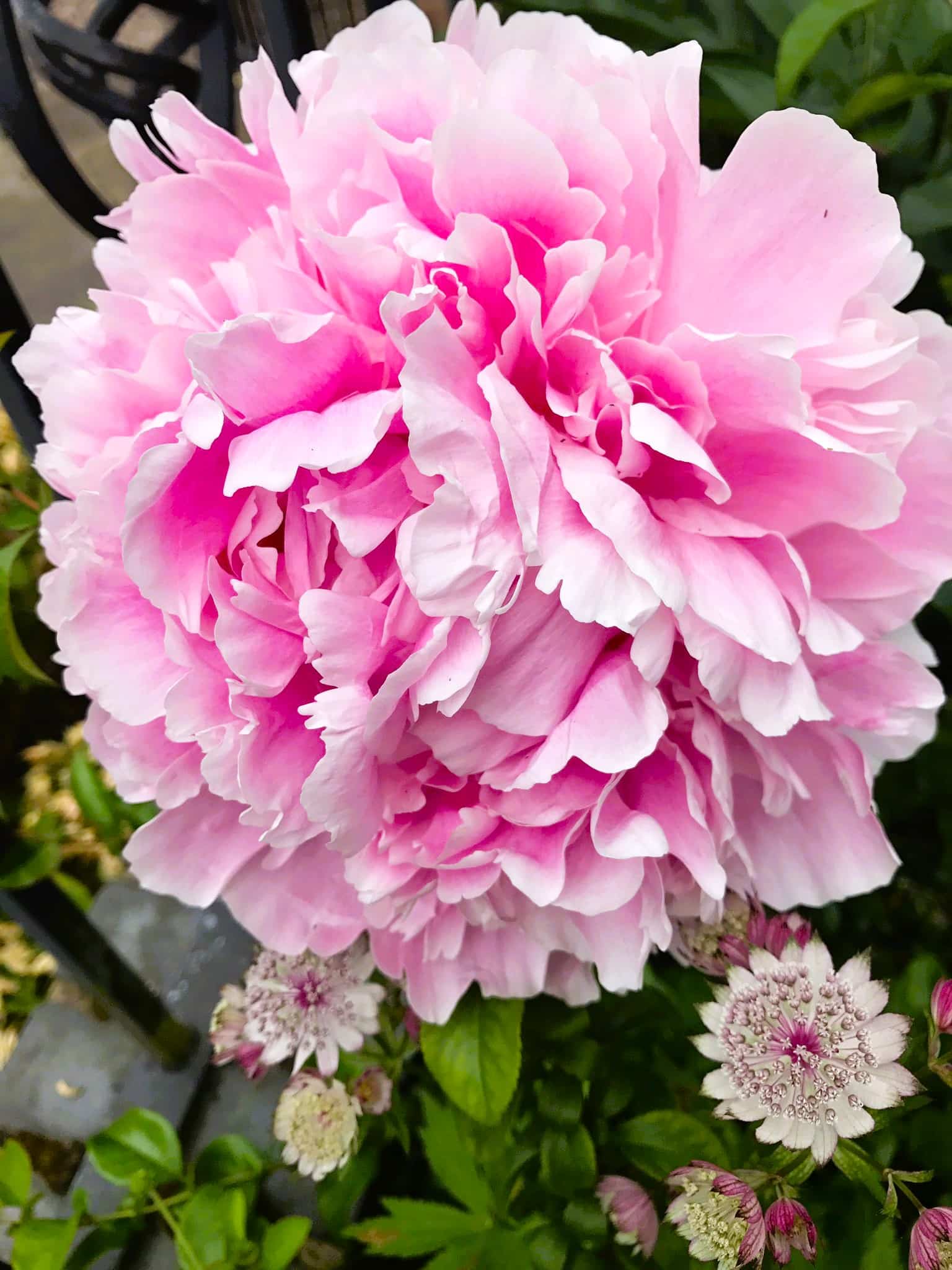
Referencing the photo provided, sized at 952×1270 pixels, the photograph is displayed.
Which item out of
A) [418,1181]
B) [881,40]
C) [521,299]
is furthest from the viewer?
[418,1181]

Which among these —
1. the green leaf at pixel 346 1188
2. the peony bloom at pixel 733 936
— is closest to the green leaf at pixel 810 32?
the peony bloom at pixel 733 936

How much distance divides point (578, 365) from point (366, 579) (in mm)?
83

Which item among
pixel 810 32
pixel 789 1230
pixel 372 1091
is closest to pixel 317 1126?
pixel 372 1091

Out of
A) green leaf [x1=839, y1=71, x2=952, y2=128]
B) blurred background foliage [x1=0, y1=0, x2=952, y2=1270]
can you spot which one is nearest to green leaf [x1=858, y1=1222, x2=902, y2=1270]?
blurred background foliage [x1=0, y1=0, x2=952, y2=1270]

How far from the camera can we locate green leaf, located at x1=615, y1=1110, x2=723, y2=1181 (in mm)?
328

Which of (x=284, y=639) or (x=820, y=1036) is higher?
(x=284, y=639)

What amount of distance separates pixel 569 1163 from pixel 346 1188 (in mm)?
157

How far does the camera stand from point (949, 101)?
1.24 ft

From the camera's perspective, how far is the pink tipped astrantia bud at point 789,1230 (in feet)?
0.73

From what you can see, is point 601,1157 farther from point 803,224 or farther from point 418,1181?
point 803,224

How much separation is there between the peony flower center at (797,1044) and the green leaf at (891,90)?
29 centimetres

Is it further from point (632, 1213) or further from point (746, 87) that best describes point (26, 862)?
point (746, 87)

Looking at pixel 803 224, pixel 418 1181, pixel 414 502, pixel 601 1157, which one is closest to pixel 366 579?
pixel 414 502

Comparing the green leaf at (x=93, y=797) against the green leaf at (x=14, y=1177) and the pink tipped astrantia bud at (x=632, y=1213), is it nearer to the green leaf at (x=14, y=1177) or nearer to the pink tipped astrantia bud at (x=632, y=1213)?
the green leaf at (x=14, y=1177)
